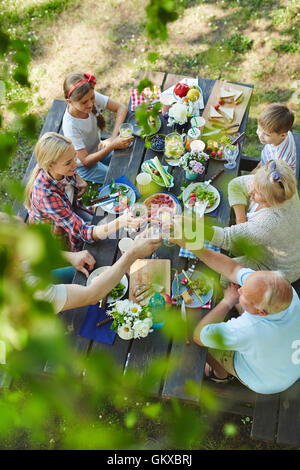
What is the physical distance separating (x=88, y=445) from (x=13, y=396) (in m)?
0.21

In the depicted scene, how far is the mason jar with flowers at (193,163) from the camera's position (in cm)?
312

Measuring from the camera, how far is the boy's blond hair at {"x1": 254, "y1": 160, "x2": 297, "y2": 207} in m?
2.68

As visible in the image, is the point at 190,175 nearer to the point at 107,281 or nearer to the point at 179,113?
the point at 179,113

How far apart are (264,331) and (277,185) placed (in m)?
0.99

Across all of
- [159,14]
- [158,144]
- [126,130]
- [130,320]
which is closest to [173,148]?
[158,144]

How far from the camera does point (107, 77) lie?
5199 millimetres

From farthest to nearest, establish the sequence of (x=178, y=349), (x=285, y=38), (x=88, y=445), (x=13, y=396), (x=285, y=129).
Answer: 1. (x=285, y=38)
2. (x=285, y=129)
3. (x=178, y=349)
4. (x=13, y=396)
5. (x=88, y=445)

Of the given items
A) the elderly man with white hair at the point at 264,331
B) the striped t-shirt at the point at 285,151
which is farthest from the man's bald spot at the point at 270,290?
the striped t-shirt at the point at 285,151

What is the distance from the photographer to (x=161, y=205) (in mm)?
3029

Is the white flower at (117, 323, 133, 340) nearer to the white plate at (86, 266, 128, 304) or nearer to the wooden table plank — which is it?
the wooden table plank

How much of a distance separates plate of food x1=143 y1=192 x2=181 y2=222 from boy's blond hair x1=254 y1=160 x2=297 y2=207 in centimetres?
63

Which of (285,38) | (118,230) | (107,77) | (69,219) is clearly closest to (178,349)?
(118,230)

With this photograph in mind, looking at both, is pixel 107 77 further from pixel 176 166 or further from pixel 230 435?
pixel 230 435

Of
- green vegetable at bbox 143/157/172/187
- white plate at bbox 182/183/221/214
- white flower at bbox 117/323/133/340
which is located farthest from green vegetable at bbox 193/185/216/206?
white flower at bbox 117/323/133/340
